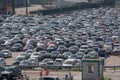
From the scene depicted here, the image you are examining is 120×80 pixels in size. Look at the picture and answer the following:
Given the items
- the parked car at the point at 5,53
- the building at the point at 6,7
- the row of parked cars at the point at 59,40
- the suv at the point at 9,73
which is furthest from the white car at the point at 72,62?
the building at the point at 6,7

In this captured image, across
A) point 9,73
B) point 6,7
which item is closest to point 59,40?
point 9,73

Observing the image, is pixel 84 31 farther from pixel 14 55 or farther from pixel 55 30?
pixel 14 55

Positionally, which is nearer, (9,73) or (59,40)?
(9,73)

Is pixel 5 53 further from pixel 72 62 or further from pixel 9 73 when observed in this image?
pixel 9 73

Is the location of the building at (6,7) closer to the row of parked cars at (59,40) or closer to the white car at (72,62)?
the row of parked cars at (59,40)

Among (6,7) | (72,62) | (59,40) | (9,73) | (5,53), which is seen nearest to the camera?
(9,73)

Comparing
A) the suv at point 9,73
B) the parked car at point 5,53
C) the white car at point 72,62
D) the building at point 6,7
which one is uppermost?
the suv at point 9,73

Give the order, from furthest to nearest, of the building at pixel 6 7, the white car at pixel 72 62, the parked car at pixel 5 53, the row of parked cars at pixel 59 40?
1. the building at pixel 6 7
2. the parked car at pixel 5 53
3. the row of parked cars at pixel 59 40
4. the white car at pixel 72 62

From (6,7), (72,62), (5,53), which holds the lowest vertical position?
(6,7)

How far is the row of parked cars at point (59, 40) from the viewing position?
1931 inches

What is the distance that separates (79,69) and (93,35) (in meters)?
27.1

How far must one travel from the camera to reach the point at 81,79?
3547 cm

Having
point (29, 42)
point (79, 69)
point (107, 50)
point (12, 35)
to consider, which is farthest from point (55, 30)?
point (79, 69)

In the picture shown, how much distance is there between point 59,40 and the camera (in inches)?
2397
